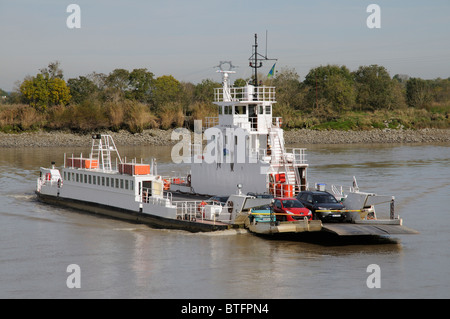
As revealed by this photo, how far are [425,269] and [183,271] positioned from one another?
8.72m

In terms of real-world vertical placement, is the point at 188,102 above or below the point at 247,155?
above

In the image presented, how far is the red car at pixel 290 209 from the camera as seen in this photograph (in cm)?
2644

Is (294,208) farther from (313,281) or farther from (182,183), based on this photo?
(182,183)

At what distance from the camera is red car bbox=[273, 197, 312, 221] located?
26.4m

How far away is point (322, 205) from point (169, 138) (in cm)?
6696

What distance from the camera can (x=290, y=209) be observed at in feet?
87.6

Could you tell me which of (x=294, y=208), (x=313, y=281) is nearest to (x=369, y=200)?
(x=294, y=208)

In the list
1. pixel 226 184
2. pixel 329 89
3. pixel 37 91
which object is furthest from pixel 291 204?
pixel 37 91

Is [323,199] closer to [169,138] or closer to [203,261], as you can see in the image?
[203,261]

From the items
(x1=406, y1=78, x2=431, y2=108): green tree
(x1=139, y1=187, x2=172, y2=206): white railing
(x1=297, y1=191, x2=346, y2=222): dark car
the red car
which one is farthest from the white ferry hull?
(x1=406, y1=78, x2=431, y2=108): green tree

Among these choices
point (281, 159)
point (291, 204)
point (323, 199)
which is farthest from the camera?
point (281, 159)

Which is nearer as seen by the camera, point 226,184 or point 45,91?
point 226,184

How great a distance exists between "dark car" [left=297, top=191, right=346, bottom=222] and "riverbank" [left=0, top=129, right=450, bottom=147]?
61.5 m

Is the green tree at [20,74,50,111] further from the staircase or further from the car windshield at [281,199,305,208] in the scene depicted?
the car windshield at [281,199,305,208]
